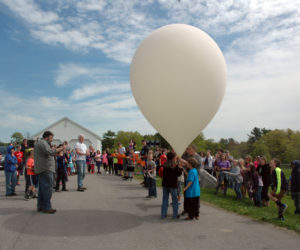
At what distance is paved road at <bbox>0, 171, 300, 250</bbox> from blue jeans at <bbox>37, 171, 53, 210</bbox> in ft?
0.81

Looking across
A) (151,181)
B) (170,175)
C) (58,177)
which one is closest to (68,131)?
(58,177)

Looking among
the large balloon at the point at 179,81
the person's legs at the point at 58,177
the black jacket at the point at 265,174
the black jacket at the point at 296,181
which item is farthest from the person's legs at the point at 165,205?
the person's legs at the point at 58,177

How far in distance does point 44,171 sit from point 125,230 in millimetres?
2402

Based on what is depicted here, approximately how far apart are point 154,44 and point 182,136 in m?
1.89

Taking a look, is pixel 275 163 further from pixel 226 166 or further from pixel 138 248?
pixel 138 248

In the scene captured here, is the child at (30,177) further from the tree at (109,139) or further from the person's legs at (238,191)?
the tree at (109,139)

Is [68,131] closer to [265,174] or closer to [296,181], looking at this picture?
[265,174]

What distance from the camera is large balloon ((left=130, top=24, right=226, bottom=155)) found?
4.98m

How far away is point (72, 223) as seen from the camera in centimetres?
506

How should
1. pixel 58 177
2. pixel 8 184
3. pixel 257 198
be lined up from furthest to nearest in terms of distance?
1. pixel 58 177
2. pixel 8 184
3. pixel 257 198

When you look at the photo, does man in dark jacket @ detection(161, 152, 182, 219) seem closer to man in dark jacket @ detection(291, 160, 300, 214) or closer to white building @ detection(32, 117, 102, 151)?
man in dark jacket @ detection(291, 160, 300, 214)

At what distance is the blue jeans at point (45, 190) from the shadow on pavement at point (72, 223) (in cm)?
21

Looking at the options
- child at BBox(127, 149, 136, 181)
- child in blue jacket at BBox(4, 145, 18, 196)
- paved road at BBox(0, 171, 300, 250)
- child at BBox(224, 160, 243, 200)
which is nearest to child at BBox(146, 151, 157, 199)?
paved road at BBox(0, 171, 300, 250)

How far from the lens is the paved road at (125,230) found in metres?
4.04
